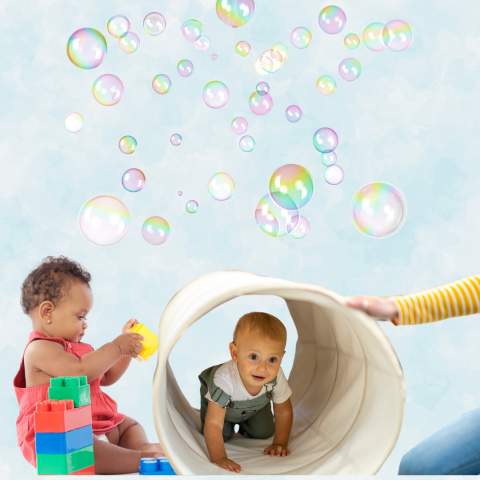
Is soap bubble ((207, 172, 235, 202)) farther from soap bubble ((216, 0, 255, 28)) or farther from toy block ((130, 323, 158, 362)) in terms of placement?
toy block ((130, 323, 158, 362))

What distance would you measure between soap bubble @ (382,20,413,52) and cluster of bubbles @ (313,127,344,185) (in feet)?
1.40

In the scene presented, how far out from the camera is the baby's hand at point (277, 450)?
1.29 metres

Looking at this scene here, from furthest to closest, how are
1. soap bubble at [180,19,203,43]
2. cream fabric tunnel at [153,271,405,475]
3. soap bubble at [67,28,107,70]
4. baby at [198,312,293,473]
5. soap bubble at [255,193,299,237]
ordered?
soap bubble at [180,19,203,43] < soap bubble at [67,28,107,70] < soap bubble at [255,193,299,237] < baby at [198,312,293,473] < cream fabric tunnel at [153,271,405,475]

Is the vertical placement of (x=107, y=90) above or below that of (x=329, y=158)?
above

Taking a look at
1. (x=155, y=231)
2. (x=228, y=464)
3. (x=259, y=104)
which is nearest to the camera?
(x=228, y=464)

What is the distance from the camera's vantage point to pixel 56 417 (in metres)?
0.99

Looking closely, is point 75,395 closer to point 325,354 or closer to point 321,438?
point 321,438

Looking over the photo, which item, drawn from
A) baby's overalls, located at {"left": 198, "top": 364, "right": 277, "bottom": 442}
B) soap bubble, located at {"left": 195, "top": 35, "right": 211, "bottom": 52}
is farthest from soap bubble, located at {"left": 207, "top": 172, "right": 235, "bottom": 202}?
baby's overalls, located at {"left": 198, "top": 364, "right": 277, "bottom": 442}

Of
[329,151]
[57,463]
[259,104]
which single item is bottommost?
[57,463]

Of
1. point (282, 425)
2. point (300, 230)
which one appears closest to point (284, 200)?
point (300, 230)

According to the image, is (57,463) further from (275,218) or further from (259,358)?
(275,218)

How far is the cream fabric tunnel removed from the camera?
96 centimetres

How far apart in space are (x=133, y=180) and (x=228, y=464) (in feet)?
4.23

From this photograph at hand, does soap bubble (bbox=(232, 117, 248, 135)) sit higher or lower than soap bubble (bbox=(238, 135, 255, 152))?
higher
